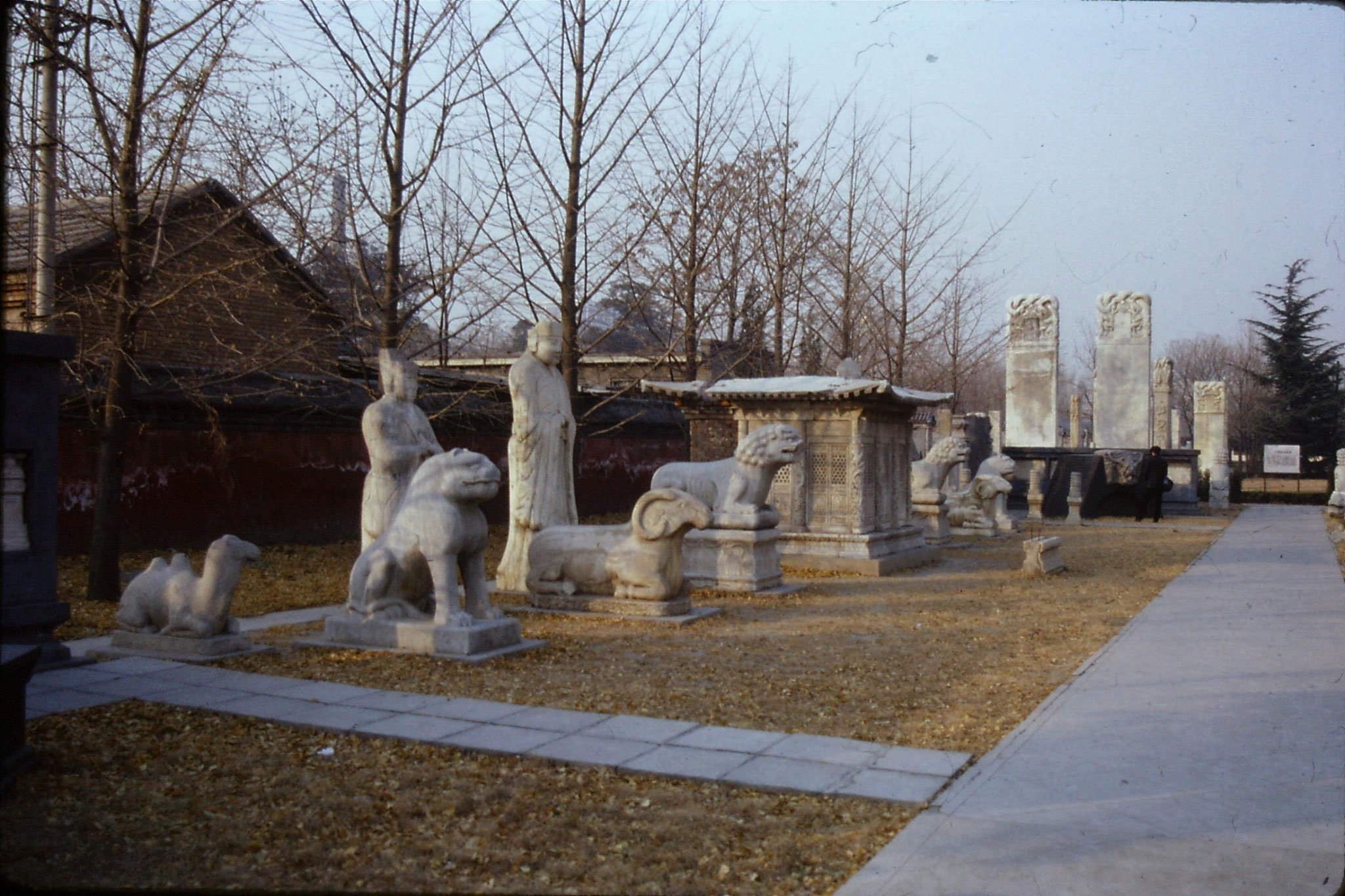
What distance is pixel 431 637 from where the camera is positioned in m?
7.17

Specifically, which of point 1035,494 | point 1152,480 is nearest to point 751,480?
point 1035,494

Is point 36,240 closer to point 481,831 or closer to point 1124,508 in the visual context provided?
point 481,831

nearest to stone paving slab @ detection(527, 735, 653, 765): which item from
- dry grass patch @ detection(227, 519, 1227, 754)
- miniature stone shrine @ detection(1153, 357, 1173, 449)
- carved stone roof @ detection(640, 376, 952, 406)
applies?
dry grass patch @ detection(227, 519, 1227, 754)

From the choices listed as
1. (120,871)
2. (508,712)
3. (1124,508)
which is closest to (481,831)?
(120,871)

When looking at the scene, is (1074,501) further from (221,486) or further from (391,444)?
(391,444)

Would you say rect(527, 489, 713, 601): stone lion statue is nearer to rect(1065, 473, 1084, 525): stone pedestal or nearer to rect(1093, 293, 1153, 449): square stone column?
rect(1065, 473, 1084, 525): stone pedestal

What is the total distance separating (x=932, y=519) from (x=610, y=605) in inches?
333

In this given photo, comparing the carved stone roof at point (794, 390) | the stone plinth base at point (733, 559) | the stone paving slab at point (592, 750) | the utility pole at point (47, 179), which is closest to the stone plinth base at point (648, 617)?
the stone plinth base at point (733, 559)

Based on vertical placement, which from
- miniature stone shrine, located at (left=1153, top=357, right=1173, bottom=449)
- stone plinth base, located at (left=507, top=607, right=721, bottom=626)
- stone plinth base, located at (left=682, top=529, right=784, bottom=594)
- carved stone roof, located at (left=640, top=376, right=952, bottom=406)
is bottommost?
stone plinth base, located at (left=507, top=607, right=721, bottom=626)

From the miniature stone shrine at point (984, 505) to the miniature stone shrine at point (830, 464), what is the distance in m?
5.04

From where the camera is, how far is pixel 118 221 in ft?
32.2

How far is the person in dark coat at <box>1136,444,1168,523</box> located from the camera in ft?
72.7

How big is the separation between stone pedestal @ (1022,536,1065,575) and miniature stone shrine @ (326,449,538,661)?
7.34 metres

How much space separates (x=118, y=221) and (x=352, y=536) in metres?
6.69
